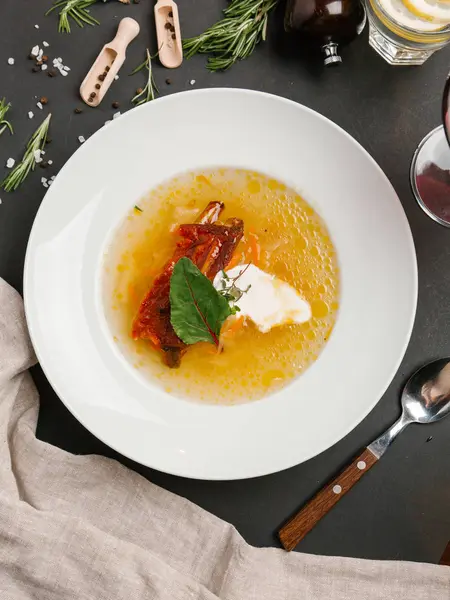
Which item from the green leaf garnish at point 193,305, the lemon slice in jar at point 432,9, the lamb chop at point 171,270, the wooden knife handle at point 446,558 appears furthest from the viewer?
the wooden knife handle at point 446,558

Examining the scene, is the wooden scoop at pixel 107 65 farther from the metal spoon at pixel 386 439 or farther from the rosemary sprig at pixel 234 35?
the metal spoon at pixel 386 439

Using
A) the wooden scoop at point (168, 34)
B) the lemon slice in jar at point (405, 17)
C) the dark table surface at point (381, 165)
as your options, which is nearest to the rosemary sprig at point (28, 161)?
the dark table surface at point (381, 165)

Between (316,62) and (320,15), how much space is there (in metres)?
0.25

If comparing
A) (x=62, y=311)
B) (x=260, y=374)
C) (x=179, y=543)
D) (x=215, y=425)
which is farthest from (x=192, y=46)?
(x=179, y=543)

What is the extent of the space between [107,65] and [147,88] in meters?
0.18

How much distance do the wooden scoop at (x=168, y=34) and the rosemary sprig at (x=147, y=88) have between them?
54 mm

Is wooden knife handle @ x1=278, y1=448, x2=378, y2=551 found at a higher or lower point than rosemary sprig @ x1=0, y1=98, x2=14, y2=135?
lower

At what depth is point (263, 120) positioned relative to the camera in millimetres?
2277

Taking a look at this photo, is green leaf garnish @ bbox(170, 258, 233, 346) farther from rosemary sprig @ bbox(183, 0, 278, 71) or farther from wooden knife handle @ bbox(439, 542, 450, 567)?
wooden knife handle @ bbox(439, 542, 450, 567)

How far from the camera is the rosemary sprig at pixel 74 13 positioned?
241 centimetres

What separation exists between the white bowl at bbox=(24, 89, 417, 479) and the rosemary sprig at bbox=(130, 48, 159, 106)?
238 mm

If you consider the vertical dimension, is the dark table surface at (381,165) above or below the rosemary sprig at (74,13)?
below

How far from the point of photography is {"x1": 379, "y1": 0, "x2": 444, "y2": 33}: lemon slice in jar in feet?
7.36

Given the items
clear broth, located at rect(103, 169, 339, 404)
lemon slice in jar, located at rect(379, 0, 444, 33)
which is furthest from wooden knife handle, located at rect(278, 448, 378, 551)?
lemon slice in jar, located at rect(379, 0, 444, 33)
